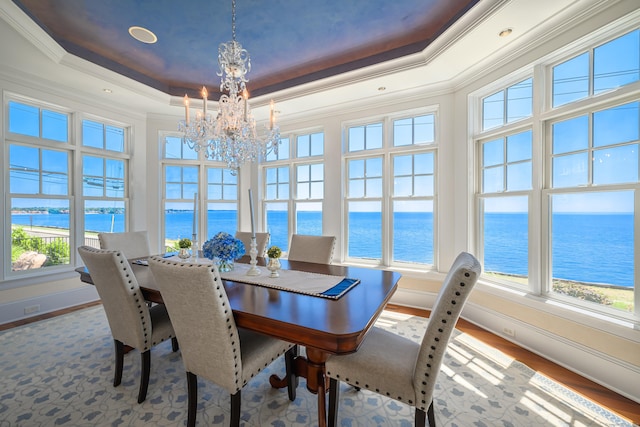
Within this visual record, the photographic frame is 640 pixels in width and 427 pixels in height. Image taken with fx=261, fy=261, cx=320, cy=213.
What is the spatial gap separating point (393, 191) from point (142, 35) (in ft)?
11.3

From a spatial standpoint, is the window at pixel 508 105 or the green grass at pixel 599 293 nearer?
the green grass at pixel 599 293

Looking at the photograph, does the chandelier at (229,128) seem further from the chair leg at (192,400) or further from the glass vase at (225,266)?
the chair leg at (192,400)

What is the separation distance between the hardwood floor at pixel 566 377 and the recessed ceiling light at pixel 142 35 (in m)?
4.51

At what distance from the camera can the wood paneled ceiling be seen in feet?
7.59

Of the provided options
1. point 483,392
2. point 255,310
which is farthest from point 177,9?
point 483,392

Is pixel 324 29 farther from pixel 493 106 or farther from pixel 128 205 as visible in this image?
pixel 128 205

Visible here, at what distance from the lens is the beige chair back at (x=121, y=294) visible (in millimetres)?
1646

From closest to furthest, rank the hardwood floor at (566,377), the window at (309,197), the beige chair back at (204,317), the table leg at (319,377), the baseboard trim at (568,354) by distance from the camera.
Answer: the beige chair back at (204,317)
the table leg at (319,377)
the hardwood floor at (566,377)
the baseboard trim at (568,354)
the window at (309,197)

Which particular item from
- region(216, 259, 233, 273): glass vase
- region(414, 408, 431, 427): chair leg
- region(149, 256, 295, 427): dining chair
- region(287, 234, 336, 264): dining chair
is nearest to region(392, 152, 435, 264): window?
region(287, 234, 336, 264): dining chair

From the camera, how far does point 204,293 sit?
125 centimetres

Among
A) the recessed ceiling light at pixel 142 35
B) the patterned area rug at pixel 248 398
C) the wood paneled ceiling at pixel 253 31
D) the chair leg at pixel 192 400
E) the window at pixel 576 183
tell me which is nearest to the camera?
the chair leg at pixel 192 400

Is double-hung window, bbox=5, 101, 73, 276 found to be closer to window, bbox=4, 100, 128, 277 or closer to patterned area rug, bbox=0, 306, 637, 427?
window, bbox=4, 100, 128, 277

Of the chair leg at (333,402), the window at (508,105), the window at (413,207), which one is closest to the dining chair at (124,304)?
the chair leg at (333,402)

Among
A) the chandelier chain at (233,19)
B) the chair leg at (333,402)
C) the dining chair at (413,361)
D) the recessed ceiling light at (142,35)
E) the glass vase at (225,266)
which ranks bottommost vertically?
the chair leg at (333,402)
